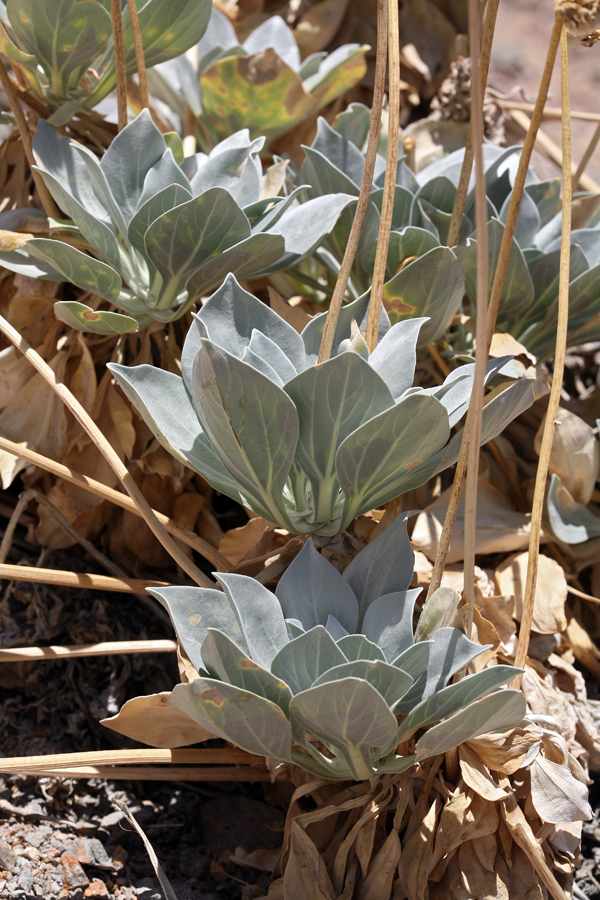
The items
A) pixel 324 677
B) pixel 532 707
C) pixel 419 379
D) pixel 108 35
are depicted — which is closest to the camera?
pixel 324 677

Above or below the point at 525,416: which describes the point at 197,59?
above

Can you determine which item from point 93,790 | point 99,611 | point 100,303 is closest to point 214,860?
point 93,790

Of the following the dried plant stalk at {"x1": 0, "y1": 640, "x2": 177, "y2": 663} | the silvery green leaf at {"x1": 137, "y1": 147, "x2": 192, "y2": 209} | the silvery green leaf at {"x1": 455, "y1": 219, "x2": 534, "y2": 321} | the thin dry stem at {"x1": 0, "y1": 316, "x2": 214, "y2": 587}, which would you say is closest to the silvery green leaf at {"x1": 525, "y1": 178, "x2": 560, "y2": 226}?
the silvery green leaf at {"x1": 455, "y1": 219, "x2": 534, "y2": 321}

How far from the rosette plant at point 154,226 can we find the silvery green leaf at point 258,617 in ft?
1.21

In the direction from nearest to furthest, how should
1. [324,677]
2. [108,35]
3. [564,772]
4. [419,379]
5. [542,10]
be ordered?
[324,677], [564,772], [108,35], [419,379], [542,10]

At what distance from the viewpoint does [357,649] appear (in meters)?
0.61

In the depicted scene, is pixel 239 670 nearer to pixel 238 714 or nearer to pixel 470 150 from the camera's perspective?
pixel 238 714

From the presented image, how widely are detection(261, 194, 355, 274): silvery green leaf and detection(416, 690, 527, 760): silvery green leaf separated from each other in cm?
58

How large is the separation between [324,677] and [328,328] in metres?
0.34

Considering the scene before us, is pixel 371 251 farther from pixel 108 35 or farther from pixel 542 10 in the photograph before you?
pixel 542 10

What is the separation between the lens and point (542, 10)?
207cm

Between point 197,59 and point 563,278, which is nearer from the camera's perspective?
point 563,278

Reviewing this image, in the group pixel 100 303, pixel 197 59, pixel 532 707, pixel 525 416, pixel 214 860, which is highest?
pixel 197 59

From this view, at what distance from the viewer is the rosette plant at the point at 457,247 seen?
0.90 m
